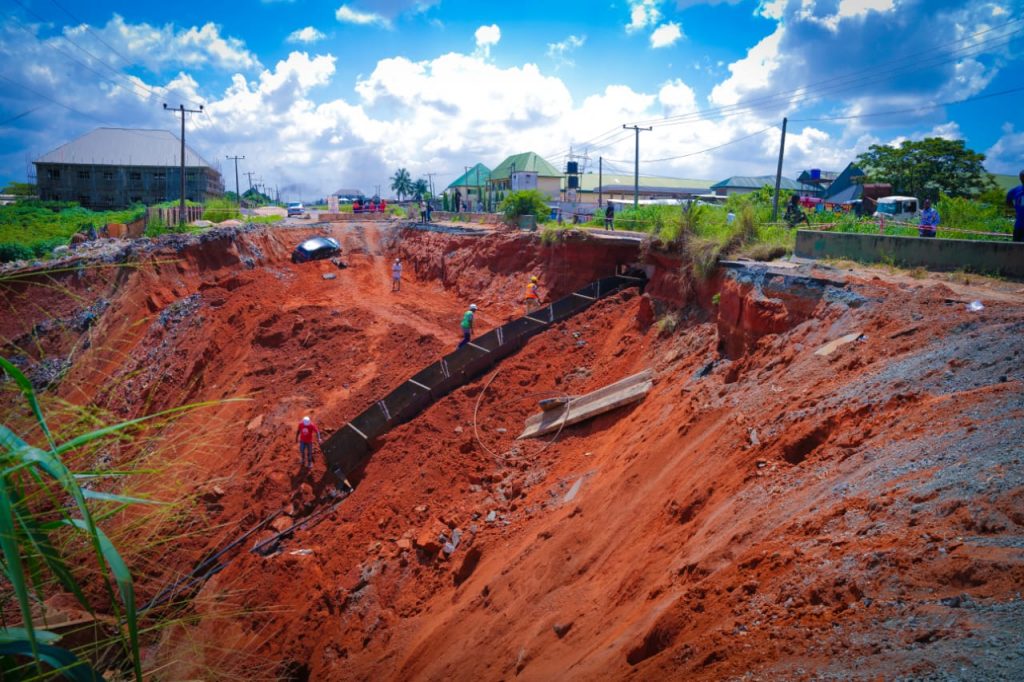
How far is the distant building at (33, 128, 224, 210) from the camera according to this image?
178 feet

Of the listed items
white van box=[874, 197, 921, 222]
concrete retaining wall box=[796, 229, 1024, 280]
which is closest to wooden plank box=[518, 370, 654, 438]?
concrete retaining wall box=[796, 229, 1024, 280]

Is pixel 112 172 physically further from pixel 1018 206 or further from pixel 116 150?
pixel 1018 206

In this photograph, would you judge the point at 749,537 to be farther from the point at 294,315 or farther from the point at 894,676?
the point at 294,315

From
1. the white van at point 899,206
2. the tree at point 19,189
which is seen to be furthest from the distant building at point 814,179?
the tree at point 19,189

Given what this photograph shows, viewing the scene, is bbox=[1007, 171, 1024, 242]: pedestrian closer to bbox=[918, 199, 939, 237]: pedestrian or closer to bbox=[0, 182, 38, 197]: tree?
bbox=[918, 199, 939, 237]: pedestrian

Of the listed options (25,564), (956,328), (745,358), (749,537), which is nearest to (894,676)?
(749,537)

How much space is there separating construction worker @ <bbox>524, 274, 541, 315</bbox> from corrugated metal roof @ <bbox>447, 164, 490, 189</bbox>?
48.4 m

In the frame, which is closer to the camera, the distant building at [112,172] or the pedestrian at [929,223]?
the pedestrian at [929,223]

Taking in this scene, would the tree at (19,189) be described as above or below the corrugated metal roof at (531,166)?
below

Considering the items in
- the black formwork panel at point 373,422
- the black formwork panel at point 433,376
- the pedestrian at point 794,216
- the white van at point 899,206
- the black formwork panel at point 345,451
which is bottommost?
the black formwork panel at point 345,451

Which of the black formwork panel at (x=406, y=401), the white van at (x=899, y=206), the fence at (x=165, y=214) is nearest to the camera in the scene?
the black formwork panel at (x=406, y=401)

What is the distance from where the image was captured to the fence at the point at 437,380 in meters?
13.4

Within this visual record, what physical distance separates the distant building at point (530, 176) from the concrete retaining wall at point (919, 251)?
46933 mm

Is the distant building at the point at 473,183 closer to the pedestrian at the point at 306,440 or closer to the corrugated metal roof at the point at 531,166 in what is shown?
the corrugated metal roof at the point at 531,166
